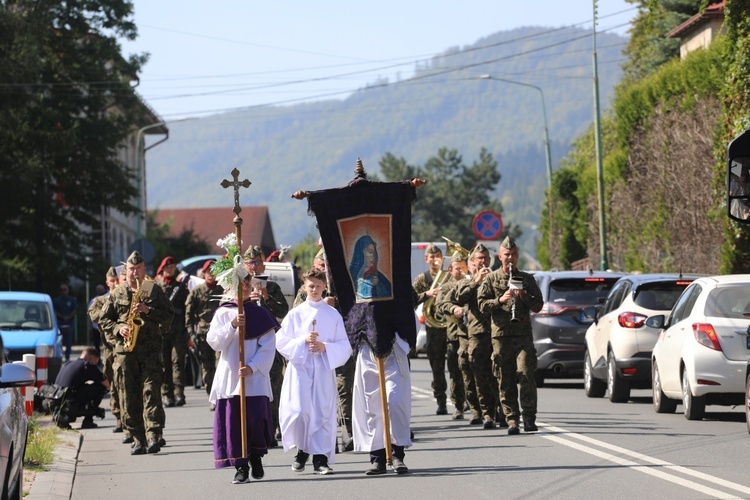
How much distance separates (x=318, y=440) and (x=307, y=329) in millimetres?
933

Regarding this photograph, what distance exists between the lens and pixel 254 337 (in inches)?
524

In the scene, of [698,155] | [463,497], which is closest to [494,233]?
[698,155]

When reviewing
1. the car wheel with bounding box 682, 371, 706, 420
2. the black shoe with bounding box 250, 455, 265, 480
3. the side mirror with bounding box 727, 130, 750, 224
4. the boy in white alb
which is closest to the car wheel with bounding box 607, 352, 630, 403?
the car wheel with bounding box 682, 371, 706, 420

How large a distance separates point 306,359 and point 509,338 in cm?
364

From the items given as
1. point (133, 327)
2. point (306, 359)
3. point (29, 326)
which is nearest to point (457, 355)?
point (133, 327)

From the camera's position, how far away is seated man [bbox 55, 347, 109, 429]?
1912 centimetres

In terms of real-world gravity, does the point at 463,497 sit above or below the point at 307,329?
below

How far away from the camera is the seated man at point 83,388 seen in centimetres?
1912

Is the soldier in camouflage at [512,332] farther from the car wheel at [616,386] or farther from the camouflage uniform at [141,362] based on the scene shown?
the car wheel at [616,386]

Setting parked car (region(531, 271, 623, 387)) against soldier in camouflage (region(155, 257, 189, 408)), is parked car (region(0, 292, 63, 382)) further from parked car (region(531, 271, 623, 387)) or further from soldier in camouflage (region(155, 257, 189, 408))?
parked car (region(531, 271, 623, 387))

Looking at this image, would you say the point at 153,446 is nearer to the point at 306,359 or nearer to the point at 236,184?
the point at 306,359

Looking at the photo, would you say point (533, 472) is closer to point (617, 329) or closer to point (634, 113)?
point (617, 329)

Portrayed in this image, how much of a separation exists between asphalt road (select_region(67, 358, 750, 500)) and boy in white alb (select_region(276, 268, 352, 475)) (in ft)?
0.90

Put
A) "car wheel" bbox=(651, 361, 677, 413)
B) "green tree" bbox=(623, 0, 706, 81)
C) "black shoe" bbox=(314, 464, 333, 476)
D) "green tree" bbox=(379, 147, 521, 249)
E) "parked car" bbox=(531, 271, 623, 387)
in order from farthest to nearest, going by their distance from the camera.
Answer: "green tree" bbox=(379, 147, 521, 249)
"green tree" bbox=(623, 0, 706, 81)
"parked car" bbox=(531, 271, 623, 387)
"car wheel" bbox=(651, 361, 677, 413)
"black shoe" bbox=(314, 464, 333, 476)
